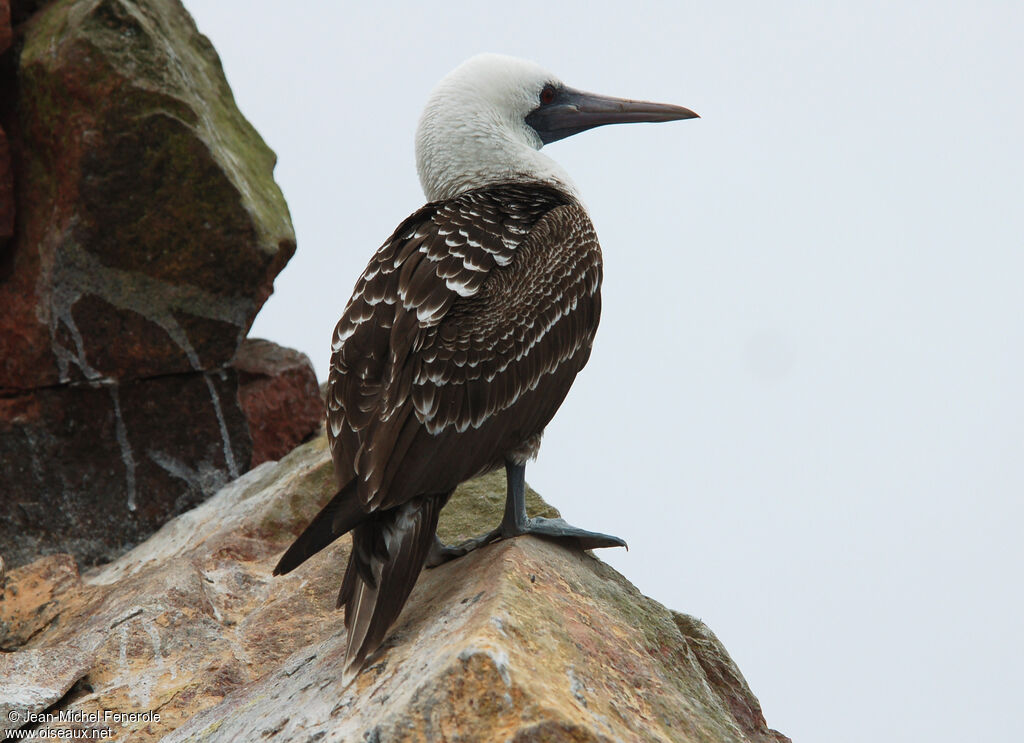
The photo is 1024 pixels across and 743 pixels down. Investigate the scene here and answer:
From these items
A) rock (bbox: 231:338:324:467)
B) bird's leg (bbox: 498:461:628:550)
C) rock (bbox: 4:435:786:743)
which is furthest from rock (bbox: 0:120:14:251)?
bird's leg (bbox: 498:461:628:550)

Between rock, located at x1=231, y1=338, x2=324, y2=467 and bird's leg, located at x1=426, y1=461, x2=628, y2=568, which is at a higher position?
bird's leg, located at x1=426, y1=461, x2=628, y2=568

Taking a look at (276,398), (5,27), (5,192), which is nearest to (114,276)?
(5,192)

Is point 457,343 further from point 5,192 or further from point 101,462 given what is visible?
point 5,192

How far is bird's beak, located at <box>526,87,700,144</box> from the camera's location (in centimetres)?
647

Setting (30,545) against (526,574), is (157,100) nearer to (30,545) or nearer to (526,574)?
(30,545)

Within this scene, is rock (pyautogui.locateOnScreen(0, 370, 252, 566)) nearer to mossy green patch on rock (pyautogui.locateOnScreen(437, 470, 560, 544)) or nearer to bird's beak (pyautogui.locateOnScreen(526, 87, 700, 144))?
mossy green patch on rock (pyautogui.locateOnScreen(437, 470, 560, 544))

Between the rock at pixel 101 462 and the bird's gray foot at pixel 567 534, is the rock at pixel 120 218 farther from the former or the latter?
the bird's gray foot at pixel 567 534

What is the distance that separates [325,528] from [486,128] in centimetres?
265

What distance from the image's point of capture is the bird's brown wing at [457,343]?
4410 millimetres

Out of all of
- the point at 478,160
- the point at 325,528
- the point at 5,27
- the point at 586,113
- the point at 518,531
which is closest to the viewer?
the point at 325,528

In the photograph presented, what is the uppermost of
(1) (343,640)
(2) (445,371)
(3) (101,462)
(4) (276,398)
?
(2) (445,371)

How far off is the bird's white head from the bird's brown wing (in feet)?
1.97

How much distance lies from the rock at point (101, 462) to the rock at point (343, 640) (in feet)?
0.83

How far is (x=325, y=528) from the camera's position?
13.6 feet
